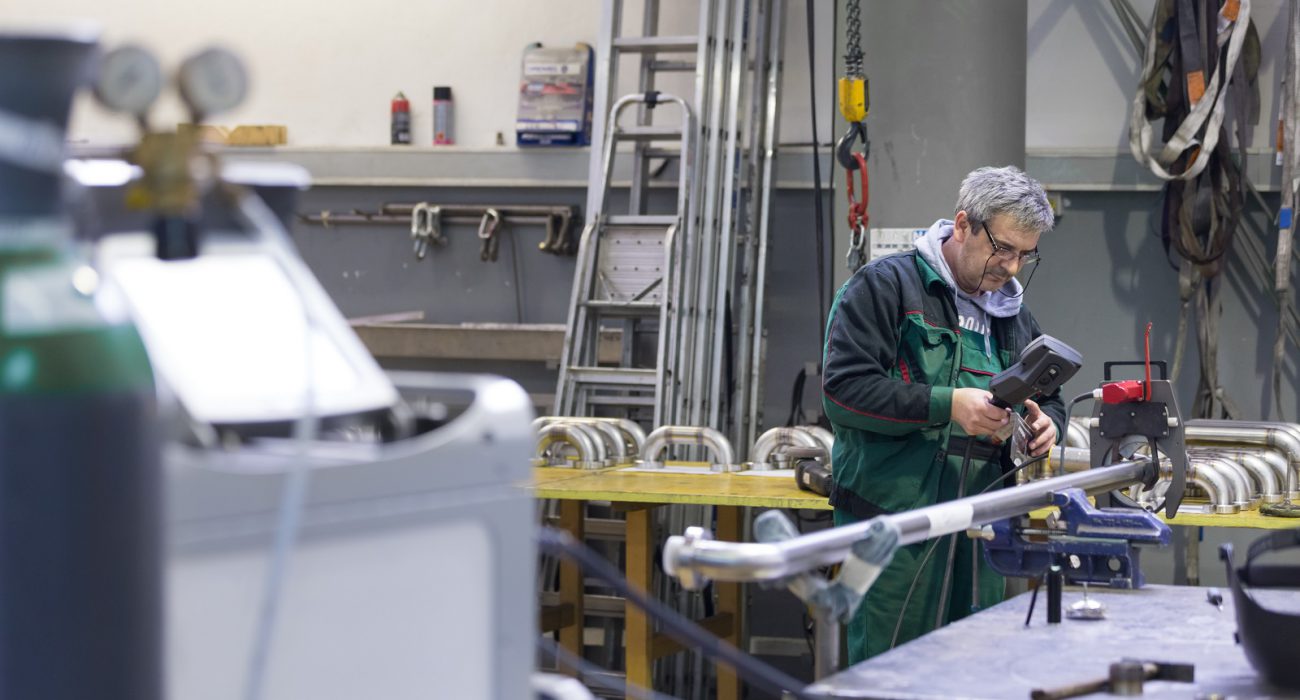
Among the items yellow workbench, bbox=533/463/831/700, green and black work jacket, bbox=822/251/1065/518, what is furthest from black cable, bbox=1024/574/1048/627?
yellow workbench, bbox=533/463/831/700

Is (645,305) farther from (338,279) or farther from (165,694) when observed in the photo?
(165,694)

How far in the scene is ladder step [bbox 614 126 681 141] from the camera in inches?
207

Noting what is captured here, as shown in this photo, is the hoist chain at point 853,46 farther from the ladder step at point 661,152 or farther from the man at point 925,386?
the man at point 925,386

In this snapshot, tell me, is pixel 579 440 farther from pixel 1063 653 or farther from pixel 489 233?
pixel 1063 653

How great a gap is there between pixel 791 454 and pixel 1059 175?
1849 millimetres

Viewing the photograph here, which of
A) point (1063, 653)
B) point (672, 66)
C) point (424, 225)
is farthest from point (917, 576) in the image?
point (424, 225)

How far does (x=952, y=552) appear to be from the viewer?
2.76 metres

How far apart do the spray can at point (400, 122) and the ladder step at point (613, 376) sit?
167cm

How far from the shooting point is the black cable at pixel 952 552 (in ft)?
8.87

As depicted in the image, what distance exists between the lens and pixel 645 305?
16.8 ft

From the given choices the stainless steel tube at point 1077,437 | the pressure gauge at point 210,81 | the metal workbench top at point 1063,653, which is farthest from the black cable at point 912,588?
the pressure gauge at point 210,81

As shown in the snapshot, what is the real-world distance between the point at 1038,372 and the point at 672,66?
331 cm

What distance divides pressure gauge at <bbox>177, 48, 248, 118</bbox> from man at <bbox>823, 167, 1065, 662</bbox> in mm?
2067

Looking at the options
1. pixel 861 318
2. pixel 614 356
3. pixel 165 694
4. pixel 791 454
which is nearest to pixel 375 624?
pixel 165 694
